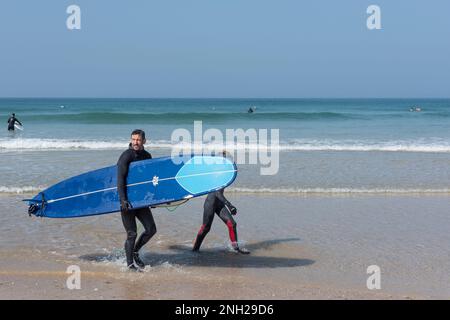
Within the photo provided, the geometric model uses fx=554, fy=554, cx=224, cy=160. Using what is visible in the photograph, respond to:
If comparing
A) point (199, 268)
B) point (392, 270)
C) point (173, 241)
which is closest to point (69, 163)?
point (173, 241)

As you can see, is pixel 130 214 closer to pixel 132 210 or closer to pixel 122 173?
pixel 132 210

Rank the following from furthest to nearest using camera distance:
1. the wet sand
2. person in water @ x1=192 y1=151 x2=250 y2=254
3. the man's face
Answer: person in water @ x1=192 y1=151 x2=250 y2=254, the man's face, the wet sand

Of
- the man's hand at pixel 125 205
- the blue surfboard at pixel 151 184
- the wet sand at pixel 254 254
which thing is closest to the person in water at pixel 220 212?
the wet sand at pixel 254 254

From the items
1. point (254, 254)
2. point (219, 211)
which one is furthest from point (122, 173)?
point (254, 254)

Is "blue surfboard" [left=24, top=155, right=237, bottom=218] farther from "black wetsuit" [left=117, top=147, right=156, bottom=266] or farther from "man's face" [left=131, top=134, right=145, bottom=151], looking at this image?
"man's face" [left=131, top=134, right=145, bottom=151]

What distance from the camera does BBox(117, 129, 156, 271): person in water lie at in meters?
6.25

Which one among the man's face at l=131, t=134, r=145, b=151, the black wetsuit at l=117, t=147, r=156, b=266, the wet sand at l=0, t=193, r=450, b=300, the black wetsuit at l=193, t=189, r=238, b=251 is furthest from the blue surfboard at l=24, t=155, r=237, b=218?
the wet sand at l=0, t=193, r=450, b=300

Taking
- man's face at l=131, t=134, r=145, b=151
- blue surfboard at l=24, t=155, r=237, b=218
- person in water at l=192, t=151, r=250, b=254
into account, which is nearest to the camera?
man's face at l=131, t=134, r=145, b=151

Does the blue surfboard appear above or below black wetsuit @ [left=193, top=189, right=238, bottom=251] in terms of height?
above

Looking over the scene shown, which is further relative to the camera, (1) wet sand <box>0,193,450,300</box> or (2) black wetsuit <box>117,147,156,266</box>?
(2) black wetsuit <box>117,147,156,266</box>

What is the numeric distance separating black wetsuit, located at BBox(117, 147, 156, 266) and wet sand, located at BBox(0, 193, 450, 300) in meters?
0.32

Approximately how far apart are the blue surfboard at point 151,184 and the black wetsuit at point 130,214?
132 mm

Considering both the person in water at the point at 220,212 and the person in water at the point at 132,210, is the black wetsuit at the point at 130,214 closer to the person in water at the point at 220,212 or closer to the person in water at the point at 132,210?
the person in water at the point at 132,210

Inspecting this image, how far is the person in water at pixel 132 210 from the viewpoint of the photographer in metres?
6.25
